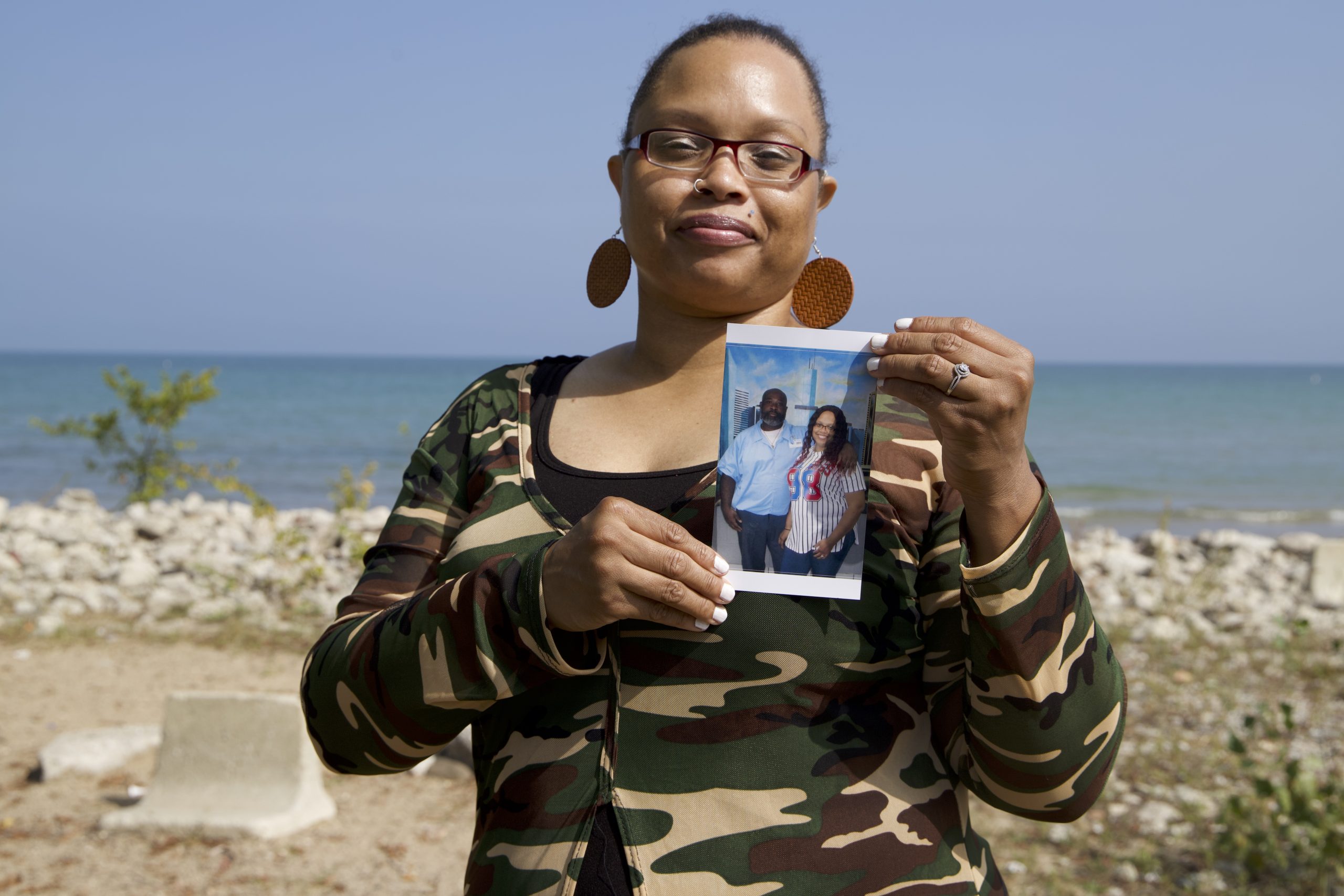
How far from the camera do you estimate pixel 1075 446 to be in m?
27.6

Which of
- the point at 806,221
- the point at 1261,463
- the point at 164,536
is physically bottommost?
the point at 1261,463

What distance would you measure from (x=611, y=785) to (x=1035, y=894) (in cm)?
294

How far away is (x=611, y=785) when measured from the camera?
1.55 meters

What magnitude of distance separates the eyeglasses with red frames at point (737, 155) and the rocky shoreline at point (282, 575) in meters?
5.96

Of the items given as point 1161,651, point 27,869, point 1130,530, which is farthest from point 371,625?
point 1130,530

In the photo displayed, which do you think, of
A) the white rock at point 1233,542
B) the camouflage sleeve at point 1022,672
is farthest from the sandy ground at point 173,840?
the white rock at point 1233,542

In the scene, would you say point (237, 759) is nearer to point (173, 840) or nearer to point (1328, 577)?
point (173, 840)

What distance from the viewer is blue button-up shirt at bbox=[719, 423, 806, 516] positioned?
4.93 ft

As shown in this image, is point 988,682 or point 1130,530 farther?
point 1130,530

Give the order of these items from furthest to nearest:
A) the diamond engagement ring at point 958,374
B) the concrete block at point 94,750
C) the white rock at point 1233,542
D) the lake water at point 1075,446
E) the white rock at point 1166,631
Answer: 1. the lake water at point 1075,446
2. the white rock at point 1233,542
3. the white rock at point 1166,631
4. the concrete block at point 94,750
5. the diamond engagement ring at point 958,374

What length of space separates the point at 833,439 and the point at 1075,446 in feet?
91.9

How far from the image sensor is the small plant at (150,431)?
1173 centimetres

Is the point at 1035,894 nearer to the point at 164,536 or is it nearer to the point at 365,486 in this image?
the point at 365,486

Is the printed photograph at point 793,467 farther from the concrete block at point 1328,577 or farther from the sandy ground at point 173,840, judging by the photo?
the concrete block at point 1328,577
